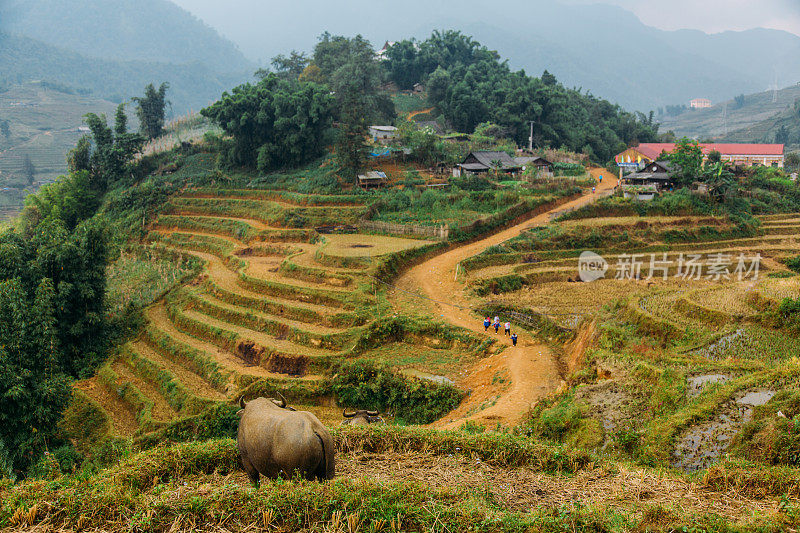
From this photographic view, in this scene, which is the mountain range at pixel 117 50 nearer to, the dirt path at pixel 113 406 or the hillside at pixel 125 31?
the hillside at pixel 125 31

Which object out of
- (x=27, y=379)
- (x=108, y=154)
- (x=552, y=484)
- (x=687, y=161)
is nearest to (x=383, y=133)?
(x=108, y=154)

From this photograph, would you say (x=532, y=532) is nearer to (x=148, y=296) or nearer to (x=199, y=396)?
(x=199, y=396)

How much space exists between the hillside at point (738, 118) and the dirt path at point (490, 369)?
9759 centimetres

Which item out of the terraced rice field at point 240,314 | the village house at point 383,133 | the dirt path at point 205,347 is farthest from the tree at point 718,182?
the dirt path at point 205,347

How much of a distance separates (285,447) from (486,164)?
3520cm

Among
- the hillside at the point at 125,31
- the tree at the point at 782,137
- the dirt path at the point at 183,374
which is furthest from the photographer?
the hillside at the point at 125,31

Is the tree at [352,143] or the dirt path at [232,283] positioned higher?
the tree at [352,143]

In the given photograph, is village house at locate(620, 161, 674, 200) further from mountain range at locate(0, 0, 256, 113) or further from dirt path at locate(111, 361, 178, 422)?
mountain range at locate(0, 0, 256, 113)

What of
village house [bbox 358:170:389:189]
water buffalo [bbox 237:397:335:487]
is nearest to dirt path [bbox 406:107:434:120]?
village house [bbox 358:170:389:189]

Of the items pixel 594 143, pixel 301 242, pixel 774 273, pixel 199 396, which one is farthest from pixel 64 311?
pixel 594 143

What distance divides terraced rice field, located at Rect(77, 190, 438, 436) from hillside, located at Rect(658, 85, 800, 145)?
322 feet

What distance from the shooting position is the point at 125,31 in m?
170

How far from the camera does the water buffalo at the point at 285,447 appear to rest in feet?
22.2

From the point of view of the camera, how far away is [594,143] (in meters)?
58.8
